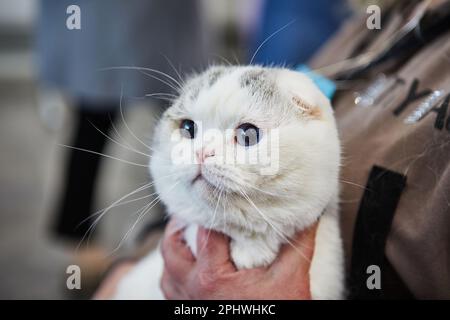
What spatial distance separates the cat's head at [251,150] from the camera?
0.43m

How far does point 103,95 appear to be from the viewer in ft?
3.05

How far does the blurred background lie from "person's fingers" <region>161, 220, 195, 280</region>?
0.17ft

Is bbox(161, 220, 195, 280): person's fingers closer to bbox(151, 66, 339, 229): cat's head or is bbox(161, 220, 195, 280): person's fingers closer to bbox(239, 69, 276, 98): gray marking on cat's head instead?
bbox(151, 66, 339, 229): cat's head

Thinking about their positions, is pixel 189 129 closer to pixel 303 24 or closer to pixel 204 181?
pixel 204 181

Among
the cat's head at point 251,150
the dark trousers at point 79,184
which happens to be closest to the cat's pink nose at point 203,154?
the cat's head at point 251,150

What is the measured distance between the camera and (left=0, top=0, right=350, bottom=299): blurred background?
73 centimetres

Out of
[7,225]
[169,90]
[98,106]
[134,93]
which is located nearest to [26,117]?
[7,225]

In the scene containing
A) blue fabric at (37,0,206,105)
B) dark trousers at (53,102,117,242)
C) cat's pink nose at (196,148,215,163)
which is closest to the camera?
→ cat's pink nose at (196,148,215,163)

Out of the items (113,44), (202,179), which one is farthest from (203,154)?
(113,44)

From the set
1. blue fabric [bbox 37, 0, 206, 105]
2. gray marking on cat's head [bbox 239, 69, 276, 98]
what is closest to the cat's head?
gray marking on cat's head [bbox 239, 69, 276, 98]

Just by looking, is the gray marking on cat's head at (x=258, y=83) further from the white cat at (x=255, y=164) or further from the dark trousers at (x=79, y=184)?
the dark trousers at (x=79, y=184)

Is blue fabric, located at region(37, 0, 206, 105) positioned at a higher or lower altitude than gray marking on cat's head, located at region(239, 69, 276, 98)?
higher
